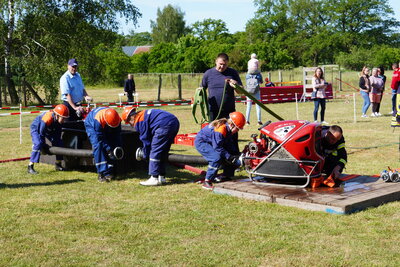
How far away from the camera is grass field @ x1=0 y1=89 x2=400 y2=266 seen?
4746 mm

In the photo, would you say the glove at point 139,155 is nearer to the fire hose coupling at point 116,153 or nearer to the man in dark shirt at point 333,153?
the fire hose coupling at point 116,153

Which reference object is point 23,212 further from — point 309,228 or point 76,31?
point 76,31

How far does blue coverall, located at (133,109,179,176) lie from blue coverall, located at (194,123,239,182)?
47 cm

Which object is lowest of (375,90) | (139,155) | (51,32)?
(139,155)

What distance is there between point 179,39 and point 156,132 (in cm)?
6418

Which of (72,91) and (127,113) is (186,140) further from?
(127,113)

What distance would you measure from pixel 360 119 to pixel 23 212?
45.5ft

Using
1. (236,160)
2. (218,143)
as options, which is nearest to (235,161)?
(236,160)

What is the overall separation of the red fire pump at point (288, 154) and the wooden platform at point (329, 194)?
0.20 m

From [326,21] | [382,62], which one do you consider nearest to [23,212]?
[382,62]

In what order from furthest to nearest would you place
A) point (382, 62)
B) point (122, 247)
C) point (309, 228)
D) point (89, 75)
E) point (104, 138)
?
1. point (382, 62)
2. point (89, 75)
3. point (104, 138)
4. point (309, 228)
5. point (122, 247)

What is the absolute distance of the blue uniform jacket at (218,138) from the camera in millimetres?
7555

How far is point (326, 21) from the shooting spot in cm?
8256

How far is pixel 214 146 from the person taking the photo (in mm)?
7613
